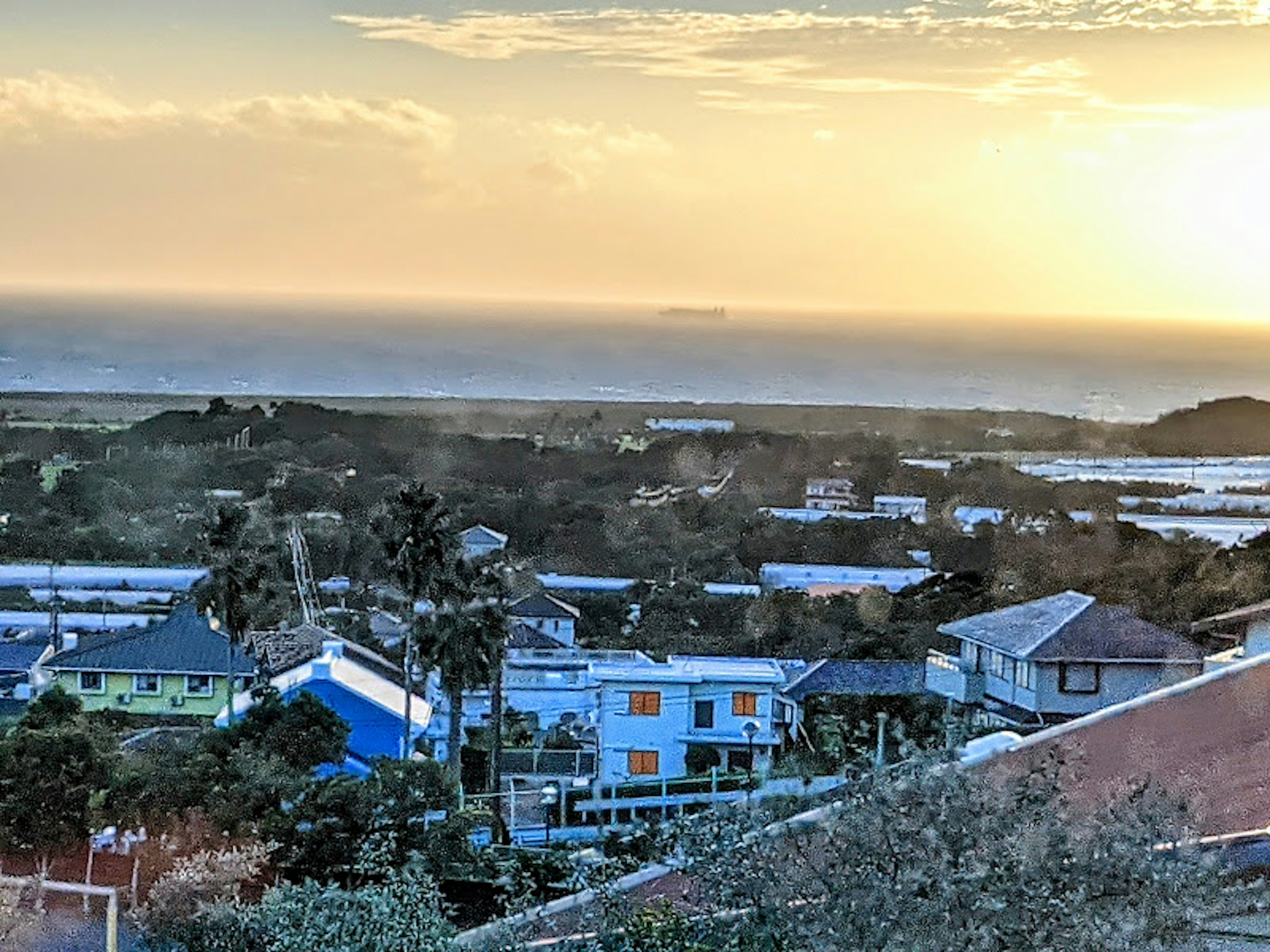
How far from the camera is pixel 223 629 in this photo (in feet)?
36.8

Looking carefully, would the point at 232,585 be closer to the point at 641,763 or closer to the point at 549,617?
the point at 549,617

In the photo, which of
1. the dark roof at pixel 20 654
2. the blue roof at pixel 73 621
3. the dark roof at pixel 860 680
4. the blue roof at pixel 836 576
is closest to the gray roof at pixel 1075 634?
the dark roof at pixel 860 680

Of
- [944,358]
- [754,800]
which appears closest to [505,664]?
[754,800]

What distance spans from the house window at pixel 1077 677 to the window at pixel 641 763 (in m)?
2.60

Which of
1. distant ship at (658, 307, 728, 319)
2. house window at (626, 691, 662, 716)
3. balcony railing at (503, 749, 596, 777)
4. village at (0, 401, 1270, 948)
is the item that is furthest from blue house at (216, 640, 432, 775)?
distant ship at (658, 307, 728, 319)

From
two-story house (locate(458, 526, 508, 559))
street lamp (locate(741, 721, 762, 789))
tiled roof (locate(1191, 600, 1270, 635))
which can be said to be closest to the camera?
tiled roof (locate(1191, 600, 1270, 635))

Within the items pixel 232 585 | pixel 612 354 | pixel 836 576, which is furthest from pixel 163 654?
pixel 612 354

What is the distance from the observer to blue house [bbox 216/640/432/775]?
386 inches

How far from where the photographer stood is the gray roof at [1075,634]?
1046cm

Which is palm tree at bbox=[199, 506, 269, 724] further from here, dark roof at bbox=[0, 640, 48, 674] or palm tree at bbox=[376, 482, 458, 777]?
dark roof at bbox=[0, 640, 48, 674]

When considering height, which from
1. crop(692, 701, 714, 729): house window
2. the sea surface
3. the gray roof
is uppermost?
the sea surface

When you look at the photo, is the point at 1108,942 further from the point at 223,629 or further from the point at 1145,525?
the point at 1145,525

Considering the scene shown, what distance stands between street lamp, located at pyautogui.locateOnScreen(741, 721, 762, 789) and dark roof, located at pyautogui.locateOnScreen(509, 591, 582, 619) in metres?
2.60

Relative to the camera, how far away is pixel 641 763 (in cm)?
1055
